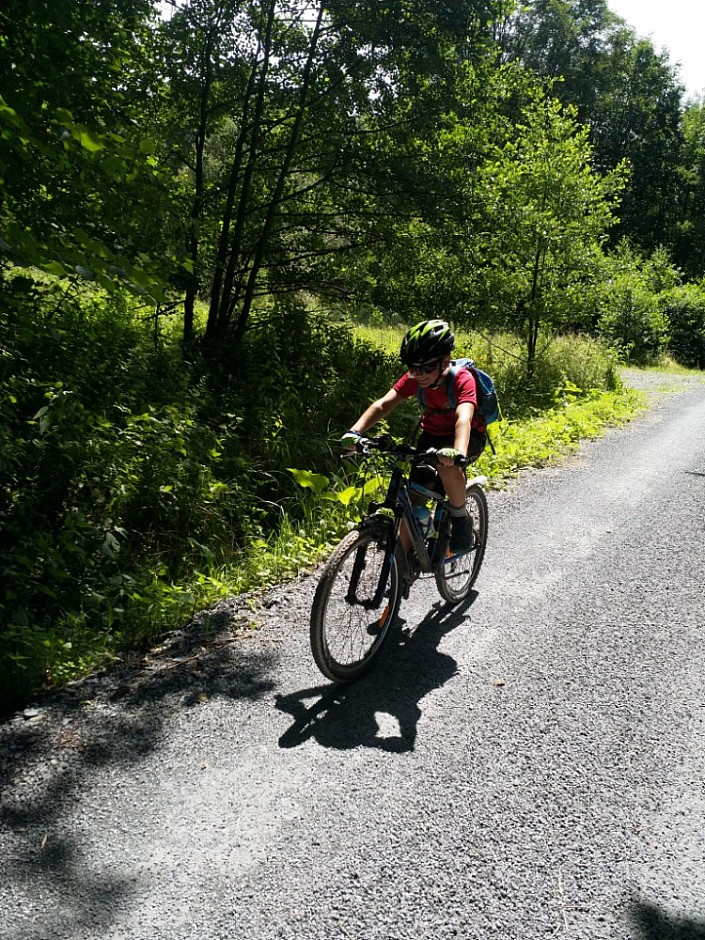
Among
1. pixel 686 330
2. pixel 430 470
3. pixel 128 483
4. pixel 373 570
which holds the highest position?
pixel 686 330

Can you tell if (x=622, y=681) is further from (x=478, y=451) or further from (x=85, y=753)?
(x=85, y=753)

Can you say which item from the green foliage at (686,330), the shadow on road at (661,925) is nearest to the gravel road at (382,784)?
the shadow on road at (661,925)

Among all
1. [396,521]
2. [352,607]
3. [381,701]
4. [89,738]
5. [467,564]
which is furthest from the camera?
[467,564]

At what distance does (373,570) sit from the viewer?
4031 millimetres

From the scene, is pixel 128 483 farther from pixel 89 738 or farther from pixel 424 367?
pixel 424 367

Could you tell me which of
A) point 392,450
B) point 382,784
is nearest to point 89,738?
point 382,784

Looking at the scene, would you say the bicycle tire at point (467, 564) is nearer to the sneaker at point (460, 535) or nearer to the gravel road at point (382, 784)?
the sneaker at point (460, 535)

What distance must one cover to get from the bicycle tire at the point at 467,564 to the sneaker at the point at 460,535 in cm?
7

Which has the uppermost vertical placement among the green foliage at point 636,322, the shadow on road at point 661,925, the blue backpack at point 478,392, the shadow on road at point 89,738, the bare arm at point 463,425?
the green foliage at point 636,322

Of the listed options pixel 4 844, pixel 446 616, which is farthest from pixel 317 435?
pixel 4 844

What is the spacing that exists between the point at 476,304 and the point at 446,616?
28.1 feet

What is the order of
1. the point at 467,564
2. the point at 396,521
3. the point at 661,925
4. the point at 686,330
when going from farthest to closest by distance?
the point at 686,330 < the point at 467,564 < the point at 396,521 < the point at 661,925

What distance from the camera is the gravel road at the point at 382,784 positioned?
257 cm

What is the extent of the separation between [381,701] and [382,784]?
67cm
